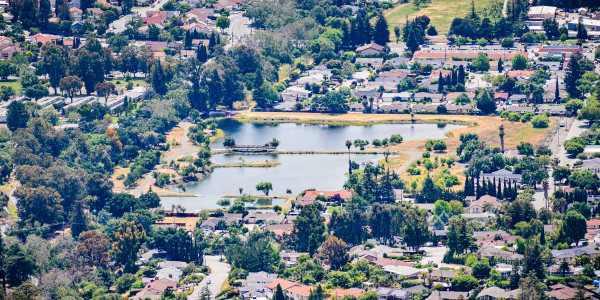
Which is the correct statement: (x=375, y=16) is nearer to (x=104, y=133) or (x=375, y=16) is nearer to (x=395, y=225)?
(x=104, y=133)

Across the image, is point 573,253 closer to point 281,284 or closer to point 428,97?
point 281,284

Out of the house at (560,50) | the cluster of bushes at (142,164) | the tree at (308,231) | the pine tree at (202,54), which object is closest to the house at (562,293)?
the tree at (308,231)

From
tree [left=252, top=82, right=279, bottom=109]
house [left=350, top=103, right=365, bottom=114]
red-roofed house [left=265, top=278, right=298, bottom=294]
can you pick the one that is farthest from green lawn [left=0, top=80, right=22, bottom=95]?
red-roofed house [left=265, top=278, right=298, bottom=294]

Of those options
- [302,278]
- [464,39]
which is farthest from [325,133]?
[302,278]

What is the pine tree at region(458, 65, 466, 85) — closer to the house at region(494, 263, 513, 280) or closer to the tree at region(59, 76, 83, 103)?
the tree at region(59, 76, 83, 103)

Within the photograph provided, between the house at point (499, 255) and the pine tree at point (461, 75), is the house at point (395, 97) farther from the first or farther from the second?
the house at point (499, 255)

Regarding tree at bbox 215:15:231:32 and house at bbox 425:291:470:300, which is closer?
house at bbox 425:291:470:300
